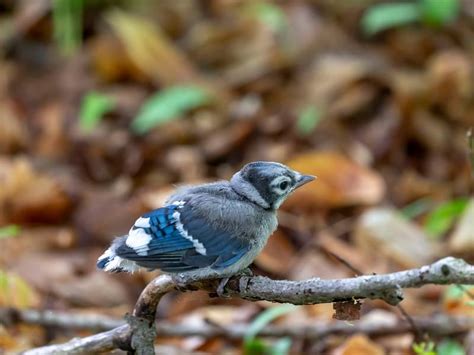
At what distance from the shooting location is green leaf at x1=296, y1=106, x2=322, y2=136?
6461mm

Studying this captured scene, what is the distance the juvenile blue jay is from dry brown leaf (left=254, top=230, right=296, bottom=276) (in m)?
1.89

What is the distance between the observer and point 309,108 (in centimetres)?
664

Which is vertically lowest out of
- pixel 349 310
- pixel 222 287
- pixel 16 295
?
pixel 349 310

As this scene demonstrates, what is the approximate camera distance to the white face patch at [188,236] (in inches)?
119

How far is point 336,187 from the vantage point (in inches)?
224

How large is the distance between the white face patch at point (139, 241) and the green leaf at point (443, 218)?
278 cm

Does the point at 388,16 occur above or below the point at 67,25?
below

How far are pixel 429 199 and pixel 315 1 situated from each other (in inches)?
→ 89.1

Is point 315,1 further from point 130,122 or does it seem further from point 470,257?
point 470,257

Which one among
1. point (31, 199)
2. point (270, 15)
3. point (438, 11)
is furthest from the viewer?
point (270, 15)

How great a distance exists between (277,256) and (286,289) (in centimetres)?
256

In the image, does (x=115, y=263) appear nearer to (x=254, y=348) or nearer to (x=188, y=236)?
(x=188, y=236)

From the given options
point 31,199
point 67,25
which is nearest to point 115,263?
point 31,199

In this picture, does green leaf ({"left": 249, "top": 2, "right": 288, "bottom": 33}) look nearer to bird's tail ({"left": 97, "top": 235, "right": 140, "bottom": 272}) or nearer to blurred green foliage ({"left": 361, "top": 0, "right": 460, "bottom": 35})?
blurred green foliage ({"left": 361, "top": 0, "right": 460, "bottom": 35})
